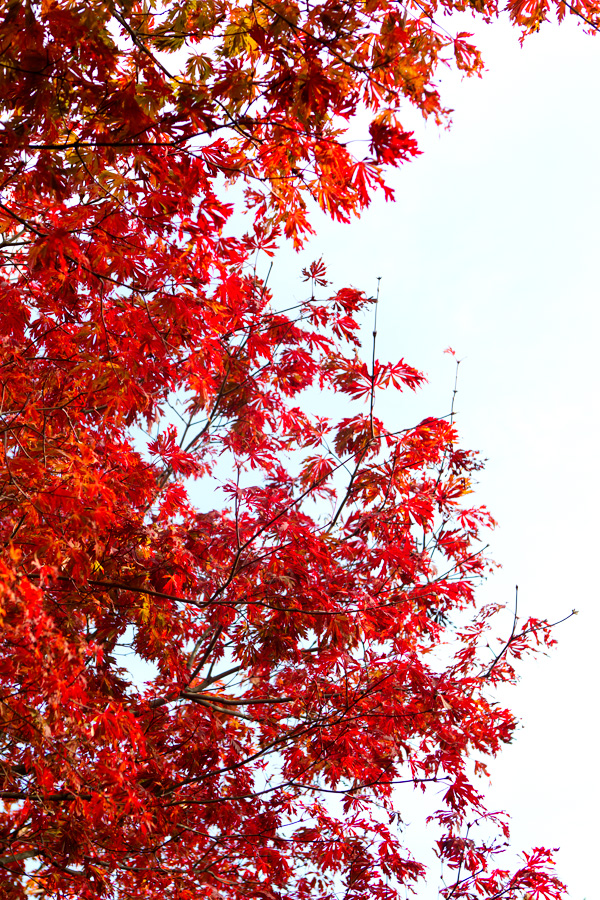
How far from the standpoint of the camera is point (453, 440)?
6859mm

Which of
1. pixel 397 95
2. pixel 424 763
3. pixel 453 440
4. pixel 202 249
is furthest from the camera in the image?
pixel 453 440

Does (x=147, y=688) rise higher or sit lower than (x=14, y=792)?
higher

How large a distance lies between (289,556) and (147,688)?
1.94m

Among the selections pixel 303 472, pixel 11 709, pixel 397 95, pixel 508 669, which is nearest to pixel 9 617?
pixel 11 709

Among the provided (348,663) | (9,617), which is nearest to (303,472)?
(348,663)

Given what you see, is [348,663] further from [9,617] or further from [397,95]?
[397,95]

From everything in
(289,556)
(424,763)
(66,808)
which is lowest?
(66,808)

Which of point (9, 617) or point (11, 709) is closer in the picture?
point (9, 617)

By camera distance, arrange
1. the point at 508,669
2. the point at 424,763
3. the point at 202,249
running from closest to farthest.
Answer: the point at 202,249, the point at 424,763, the point at 508,669

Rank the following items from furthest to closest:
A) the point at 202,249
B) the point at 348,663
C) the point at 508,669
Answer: the point at 508,669 → the point at 348,663 → the point at 202,249

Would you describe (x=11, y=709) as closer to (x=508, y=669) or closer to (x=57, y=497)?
(x=57, y=497)

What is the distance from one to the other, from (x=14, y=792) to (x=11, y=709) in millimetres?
1168

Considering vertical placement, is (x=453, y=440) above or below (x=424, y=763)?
above

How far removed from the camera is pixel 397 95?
353 cm
